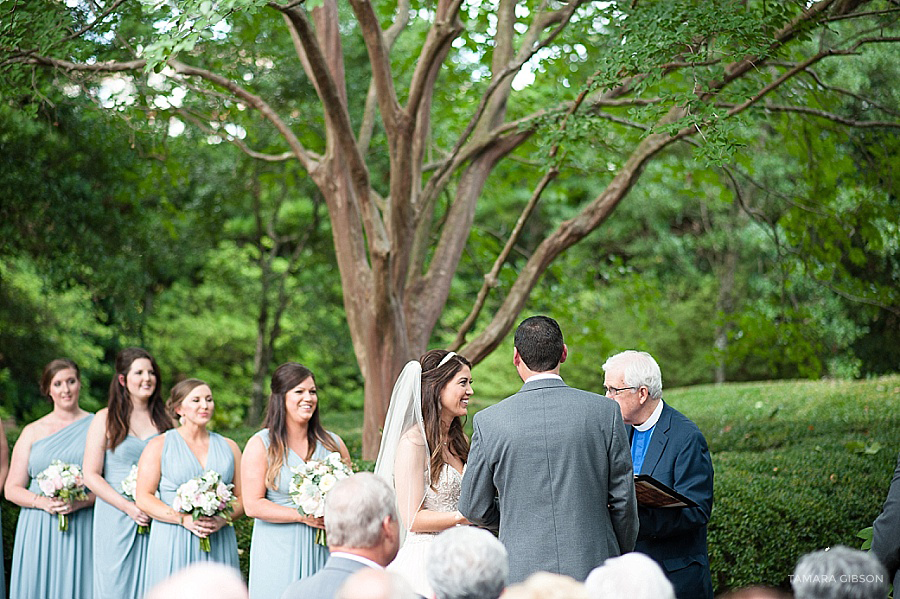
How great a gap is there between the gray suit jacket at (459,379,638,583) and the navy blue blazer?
0.38 m

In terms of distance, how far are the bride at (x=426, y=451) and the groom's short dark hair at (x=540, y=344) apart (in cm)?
64

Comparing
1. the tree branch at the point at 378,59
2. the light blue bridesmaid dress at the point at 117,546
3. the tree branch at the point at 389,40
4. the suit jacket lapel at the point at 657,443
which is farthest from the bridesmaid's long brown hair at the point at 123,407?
the tree branch at the point at 389,40

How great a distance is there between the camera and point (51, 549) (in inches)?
233

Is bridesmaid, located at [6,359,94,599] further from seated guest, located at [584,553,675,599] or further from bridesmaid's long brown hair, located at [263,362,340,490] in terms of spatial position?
seated guest, located at [584,553,675,599]

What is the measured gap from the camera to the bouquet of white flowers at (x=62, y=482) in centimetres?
571

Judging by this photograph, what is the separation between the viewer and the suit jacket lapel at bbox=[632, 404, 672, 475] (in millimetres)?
4156

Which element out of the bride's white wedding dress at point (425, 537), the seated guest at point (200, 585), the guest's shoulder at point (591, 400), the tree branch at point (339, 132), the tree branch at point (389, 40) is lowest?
the bride's white wedding dress at point (425, 537)

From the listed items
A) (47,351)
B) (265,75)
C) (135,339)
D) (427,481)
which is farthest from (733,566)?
(47,351)

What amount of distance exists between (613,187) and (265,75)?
20.1 feet

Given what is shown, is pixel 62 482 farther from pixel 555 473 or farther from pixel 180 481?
pixel 555 473

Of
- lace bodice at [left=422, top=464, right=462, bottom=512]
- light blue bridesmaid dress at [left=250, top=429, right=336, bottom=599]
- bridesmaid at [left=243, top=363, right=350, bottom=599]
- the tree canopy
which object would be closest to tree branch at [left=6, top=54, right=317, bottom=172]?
the tree canopy

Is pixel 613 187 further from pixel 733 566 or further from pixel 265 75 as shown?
pixel 265 75

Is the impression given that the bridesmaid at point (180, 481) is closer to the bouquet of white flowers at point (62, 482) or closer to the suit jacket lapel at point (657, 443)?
the bouquet of white flowers at point (62, 482)

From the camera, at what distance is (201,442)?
5410 mm
